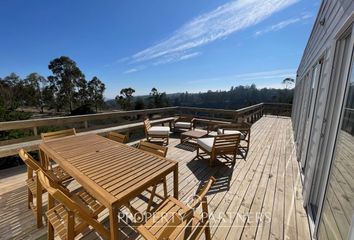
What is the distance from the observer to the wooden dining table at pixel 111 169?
3.94ft

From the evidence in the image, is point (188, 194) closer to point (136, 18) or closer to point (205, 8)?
point (205, 8)

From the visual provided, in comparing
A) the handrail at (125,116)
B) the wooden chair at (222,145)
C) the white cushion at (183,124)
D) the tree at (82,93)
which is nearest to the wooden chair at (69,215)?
the wooden chair at (222,145)

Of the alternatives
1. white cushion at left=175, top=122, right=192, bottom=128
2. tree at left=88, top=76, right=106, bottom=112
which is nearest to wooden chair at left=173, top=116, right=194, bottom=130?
white cushion at left=175, top=122, right=192, bottom=128

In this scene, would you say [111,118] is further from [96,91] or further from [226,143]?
[96,91]

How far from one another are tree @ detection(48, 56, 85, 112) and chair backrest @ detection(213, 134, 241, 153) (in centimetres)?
2351

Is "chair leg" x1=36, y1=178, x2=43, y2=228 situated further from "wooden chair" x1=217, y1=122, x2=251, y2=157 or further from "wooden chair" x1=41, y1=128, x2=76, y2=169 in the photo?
"wooden chair" x1=217, y1=122, x2=251, y2=157

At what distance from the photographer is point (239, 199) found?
7.72 feet

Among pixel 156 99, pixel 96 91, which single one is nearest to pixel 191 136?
pixel 156 99

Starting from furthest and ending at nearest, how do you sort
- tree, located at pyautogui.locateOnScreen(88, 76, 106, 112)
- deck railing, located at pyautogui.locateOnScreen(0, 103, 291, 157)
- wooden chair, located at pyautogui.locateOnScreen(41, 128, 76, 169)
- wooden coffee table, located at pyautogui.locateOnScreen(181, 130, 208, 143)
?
1. tree, located at pyautogui.locateOnScreen(88, 76, 106, 112)
2. wooden coffee table, located at pyautogui.locateOnScreen(181, 130, 208, 143)
3. deck railing, located at pyautogui.locateOnScreen(0, 103, 291, 157)
4. wooden chair, located at pyautogui.locateOnScreen(41, 128, 76, 169)

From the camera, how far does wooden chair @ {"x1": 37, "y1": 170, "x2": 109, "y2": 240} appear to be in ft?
3.58

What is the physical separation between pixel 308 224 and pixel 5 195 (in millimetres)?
4143

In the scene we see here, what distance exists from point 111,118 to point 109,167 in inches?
189

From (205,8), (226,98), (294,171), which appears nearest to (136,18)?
(205,8)

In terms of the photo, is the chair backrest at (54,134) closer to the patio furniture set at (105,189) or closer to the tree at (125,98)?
the patio furniture set at (105,189)
